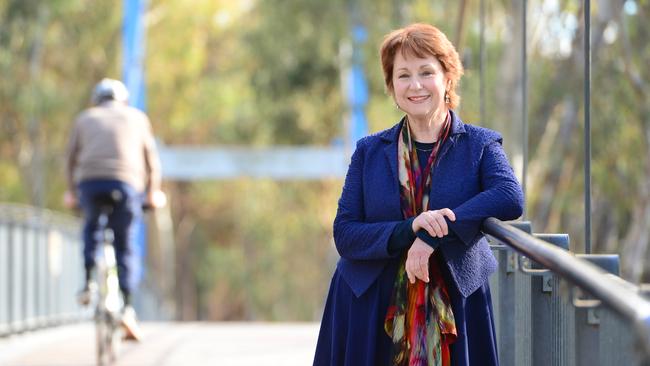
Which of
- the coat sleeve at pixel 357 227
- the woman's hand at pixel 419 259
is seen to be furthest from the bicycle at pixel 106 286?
the woman's hand at pixel 419 259

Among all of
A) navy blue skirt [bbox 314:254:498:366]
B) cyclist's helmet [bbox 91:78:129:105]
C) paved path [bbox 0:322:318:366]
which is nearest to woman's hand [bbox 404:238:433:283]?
navy blue skirt [bbox 314:254:498:366]

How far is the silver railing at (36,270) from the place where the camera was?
13656mm

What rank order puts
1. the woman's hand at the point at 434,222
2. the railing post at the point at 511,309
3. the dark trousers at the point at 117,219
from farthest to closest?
the dark trousers at the point at 117,219
the railing post at the point at 511,309
the woman's hand at the point at 434,222

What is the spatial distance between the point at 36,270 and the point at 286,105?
14760 millimetres

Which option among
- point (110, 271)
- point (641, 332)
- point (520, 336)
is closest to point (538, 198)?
point (110, 271)

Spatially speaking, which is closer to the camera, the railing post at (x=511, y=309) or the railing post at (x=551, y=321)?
the railing post at (x=551, y=321)

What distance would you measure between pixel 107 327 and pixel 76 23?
2544 cm

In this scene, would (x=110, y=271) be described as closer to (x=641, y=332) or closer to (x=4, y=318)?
(x=4, y=318)

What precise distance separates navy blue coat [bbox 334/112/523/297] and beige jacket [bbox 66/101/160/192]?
5677 mm

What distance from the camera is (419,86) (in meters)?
4.41

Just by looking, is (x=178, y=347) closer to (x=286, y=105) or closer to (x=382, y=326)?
(x=382, y=326)

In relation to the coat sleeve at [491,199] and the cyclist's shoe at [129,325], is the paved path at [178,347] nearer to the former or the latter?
the cyclist's shoe at [129,325]

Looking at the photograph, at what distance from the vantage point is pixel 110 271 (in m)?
10.2

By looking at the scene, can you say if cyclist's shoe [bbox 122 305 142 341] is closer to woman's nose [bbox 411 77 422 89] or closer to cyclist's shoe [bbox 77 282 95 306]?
cyclist's shoe [bbox 77 282 95 306]
